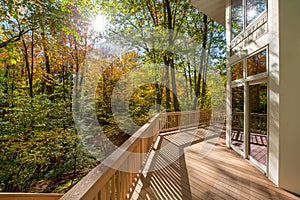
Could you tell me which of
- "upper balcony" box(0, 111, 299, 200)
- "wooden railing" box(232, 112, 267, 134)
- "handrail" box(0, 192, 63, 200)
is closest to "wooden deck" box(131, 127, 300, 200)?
"upper balcony" box(0, 111, 299, 200)

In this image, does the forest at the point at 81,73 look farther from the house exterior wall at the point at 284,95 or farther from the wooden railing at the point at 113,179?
the house exterior wall at the point at 284,95

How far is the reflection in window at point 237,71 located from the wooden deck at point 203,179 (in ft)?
7.10

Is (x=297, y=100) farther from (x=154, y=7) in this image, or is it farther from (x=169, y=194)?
(x=154, y=7)

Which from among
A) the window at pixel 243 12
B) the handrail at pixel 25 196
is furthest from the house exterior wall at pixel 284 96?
the handrail at pixel 25 196

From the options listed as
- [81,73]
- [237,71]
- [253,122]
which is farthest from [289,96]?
[81,73]

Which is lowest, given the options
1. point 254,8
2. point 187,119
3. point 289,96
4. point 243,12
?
point 187,119

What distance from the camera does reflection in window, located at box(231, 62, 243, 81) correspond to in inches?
155

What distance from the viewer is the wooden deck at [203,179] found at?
2324 millimetres

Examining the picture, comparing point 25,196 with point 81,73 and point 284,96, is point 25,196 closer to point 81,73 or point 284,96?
point 284,96

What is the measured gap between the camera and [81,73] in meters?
8.79

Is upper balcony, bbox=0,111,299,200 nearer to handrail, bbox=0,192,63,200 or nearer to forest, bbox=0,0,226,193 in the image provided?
handrail, bbox=0,192,63,200

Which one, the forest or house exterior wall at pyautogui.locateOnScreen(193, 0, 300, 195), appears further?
the forest

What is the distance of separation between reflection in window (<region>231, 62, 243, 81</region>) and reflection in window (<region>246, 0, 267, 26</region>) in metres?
1.08

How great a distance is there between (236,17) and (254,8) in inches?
37.9
